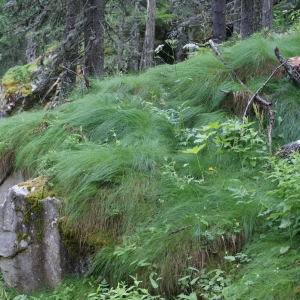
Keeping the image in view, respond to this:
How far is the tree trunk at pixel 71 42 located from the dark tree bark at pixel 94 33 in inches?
12.9

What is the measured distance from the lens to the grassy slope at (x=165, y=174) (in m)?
3.30

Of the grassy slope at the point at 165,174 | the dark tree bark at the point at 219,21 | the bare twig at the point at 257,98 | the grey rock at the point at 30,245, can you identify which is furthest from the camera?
the dark tree bark at the point at 219,21

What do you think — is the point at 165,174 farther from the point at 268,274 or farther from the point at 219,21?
the point at 219,21

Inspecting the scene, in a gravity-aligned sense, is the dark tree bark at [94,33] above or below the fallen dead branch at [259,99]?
above

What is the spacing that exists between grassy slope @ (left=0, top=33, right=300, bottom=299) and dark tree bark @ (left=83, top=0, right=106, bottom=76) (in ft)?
8.90

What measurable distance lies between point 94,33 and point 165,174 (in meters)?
5.97

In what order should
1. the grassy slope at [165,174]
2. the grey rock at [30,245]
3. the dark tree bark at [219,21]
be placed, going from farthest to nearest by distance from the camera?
the dark tree bark at [219,21] → the grey rock at [30,245] → the grassy slope at [165,174]

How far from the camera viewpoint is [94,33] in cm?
917

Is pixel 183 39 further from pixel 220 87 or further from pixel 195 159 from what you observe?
pixel 195 159

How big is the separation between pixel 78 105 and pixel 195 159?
2.63 meters

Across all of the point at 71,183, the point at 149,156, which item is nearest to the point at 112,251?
the point at 71,183

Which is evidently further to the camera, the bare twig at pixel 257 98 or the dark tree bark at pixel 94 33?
the dark tree bark at pixel 94 33

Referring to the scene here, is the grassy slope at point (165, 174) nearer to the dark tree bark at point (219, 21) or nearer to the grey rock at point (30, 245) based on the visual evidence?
the grey rock at point (30, 245)

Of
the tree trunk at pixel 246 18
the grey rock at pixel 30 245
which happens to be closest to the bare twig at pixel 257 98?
the grey rock at pixel 30 245
